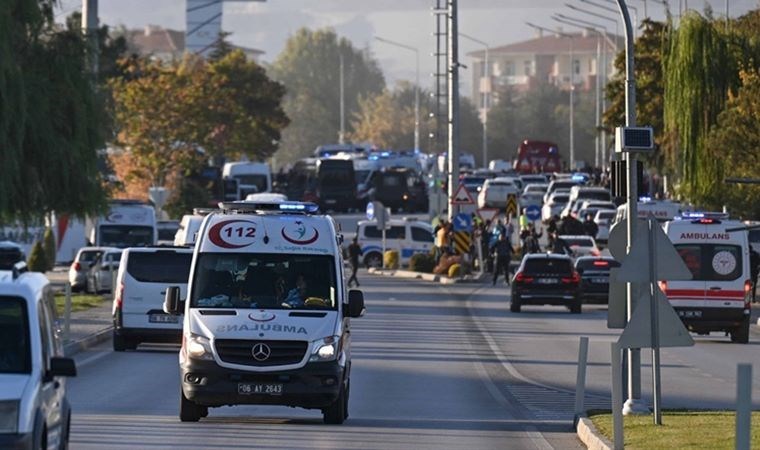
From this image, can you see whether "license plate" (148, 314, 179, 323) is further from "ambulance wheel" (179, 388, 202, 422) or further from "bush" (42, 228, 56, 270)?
"bush" (42, 228, 56, 270)

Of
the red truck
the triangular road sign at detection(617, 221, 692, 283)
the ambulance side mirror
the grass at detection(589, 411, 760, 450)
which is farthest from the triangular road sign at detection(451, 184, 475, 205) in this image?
the red truck

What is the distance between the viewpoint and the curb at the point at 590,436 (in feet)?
57.4

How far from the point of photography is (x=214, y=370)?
1911 cm

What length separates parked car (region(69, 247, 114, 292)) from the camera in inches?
2156

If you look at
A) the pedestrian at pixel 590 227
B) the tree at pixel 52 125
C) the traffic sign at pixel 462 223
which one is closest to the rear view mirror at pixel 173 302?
the tree at pixel 52 125

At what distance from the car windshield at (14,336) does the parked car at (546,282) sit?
33.4 meters

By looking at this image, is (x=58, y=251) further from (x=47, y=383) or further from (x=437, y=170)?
(x=47, y=383)

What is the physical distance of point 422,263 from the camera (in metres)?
66.1

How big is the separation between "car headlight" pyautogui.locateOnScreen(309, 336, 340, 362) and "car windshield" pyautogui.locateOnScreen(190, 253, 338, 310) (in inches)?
24.1

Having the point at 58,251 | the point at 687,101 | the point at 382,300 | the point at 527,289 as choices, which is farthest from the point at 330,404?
the point at 58,251

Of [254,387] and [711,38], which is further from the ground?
[711,38]

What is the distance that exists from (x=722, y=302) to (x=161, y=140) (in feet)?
183

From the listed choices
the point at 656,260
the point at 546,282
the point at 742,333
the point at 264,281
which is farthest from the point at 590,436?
the point at 546,282

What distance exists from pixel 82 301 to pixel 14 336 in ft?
113
